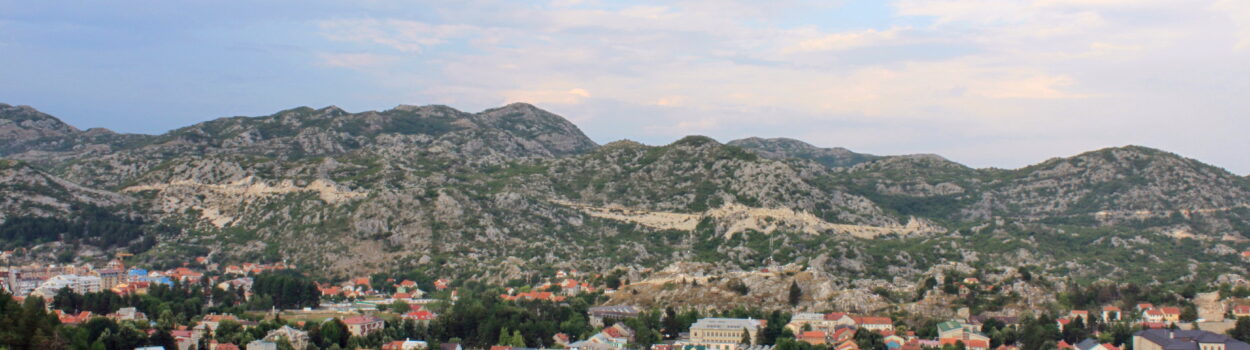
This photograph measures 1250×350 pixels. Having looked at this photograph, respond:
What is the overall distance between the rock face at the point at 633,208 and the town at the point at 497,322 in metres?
10.4

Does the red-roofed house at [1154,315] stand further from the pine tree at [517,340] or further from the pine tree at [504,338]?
the pine tree at [504,338]

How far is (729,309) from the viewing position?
91.6m

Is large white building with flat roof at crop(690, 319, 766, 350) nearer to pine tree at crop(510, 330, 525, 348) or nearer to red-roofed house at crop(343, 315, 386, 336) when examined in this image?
pine tree at crop(510, 330, 525, 348)

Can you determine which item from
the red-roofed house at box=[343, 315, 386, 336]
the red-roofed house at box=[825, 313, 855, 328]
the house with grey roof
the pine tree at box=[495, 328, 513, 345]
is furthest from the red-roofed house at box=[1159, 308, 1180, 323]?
the red-roofed house at box=[343, 315, 386, 336]

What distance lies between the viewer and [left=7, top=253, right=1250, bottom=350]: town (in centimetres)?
7038

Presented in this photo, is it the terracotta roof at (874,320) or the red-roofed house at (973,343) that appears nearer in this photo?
the red-roofed house at (973,343)

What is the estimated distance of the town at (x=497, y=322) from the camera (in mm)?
70375

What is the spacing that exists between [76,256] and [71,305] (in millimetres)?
36621

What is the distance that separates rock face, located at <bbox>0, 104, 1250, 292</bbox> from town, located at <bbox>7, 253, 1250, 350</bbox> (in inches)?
410

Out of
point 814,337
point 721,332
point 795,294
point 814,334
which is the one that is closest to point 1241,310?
point 814,334

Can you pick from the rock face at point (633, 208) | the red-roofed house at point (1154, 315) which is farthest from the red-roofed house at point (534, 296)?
the red-roofed house at point (1154, 315)

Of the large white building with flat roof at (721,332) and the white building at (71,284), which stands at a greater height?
the white building at (71,284)

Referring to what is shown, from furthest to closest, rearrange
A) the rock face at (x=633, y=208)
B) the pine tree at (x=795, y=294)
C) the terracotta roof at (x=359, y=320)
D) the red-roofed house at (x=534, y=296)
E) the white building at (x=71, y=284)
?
the rock face at (x=633, y=208) < the pine tree at (x=795, y=294) < the red-roofed house at (x=534, y=296) < the white building at (x=71, y=284) < the terracotta roof at (x=359, y=320)

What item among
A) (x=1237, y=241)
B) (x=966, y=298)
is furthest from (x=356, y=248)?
(x=1237, y=241)
